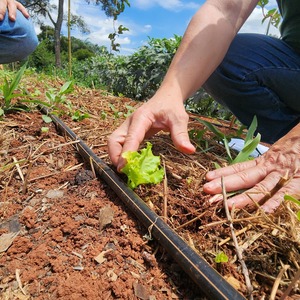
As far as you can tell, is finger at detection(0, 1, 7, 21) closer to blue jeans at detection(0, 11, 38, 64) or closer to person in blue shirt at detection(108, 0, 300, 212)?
blue jeans at detection(0, 11, 38, 64)

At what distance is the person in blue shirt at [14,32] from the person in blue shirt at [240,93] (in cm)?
167

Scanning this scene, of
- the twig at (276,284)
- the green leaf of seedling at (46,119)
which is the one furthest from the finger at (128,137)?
the green leaf of seedling at (46,119)

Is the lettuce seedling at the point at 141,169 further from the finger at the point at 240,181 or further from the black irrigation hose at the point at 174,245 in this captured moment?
the finger at the point at 240,181

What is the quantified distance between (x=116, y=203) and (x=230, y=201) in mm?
443

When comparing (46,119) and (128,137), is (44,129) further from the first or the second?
(128,137)

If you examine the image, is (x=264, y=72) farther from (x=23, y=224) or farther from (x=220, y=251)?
(x=23, y=224)

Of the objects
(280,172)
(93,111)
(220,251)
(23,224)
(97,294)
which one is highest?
(280,172)

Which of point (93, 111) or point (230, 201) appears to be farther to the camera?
point (93, 111)

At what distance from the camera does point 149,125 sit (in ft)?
3.82

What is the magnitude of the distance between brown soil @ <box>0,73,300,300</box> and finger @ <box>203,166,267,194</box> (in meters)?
0.05

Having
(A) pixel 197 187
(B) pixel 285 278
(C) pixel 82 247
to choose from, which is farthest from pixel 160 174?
(B) pixel 285 278

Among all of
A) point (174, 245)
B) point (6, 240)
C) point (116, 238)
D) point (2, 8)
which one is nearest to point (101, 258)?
point (116, 238)

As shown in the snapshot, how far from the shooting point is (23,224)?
985mm

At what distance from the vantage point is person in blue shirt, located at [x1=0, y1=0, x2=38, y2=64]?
2215 millimetres
